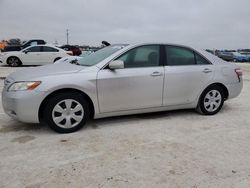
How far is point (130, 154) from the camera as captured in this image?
10.8 ft

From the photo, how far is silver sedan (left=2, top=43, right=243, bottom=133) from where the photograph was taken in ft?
12.7

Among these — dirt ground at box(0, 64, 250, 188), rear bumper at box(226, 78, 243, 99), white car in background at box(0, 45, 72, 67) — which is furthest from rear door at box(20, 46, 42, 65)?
rear bumper at box(226, 78, 243, 99)

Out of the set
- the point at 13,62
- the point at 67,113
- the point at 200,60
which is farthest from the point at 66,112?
the point at 13,62

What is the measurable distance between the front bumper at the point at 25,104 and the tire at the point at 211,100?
2.92 m

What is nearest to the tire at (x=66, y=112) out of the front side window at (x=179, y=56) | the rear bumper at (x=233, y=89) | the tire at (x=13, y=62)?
the front side window at (x=179, y=56)

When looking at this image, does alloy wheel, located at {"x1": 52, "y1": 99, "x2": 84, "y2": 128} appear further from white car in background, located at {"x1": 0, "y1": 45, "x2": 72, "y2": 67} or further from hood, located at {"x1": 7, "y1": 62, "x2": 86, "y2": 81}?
white car in background, located at {"x1": 0, "y1": 45, "x2": 72, "y2": 67}

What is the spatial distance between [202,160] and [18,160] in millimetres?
2168

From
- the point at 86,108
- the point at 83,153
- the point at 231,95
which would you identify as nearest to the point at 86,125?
the point at 86,108

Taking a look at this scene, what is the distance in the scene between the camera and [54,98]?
12.7ft

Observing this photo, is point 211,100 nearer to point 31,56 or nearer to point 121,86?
point 121,86

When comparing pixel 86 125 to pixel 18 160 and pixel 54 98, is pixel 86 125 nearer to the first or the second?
pixel 54 98

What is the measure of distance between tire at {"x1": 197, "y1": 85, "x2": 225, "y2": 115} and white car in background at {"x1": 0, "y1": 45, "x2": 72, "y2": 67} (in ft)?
38.7

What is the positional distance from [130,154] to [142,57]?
1.87 metres

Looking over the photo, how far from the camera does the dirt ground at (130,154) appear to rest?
2.71 m
